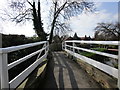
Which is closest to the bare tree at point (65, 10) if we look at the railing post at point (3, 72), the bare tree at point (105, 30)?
the railing post at point (3, 72)

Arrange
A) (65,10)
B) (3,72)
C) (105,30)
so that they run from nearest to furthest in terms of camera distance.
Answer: (3,72) < (65,10) < (105,30)

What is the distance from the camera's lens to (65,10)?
15.8 metres

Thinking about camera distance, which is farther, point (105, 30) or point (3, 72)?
point (105, 30)

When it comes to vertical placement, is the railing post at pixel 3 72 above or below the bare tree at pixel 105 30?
below

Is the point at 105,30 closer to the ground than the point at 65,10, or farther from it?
closer to the ground

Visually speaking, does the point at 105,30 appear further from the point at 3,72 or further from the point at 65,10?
the point at 3,72

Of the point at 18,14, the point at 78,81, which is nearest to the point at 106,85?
the point at 78,81

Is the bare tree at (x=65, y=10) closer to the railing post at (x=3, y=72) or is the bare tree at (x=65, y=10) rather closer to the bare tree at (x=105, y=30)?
the railing post at (x=3, y=72)

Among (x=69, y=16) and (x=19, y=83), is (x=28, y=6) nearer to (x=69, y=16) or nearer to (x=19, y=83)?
(x=69, y=16)

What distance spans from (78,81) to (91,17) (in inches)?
478

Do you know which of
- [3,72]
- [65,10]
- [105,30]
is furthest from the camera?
[105,30]

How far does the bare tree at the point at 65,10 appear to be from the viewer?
14.8 meters

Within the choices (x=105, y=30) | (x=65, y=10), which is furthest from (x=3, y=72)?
(x=105, y=30)

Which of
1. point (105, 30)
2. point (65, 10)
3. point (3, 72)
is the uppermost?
point (65, 10)
